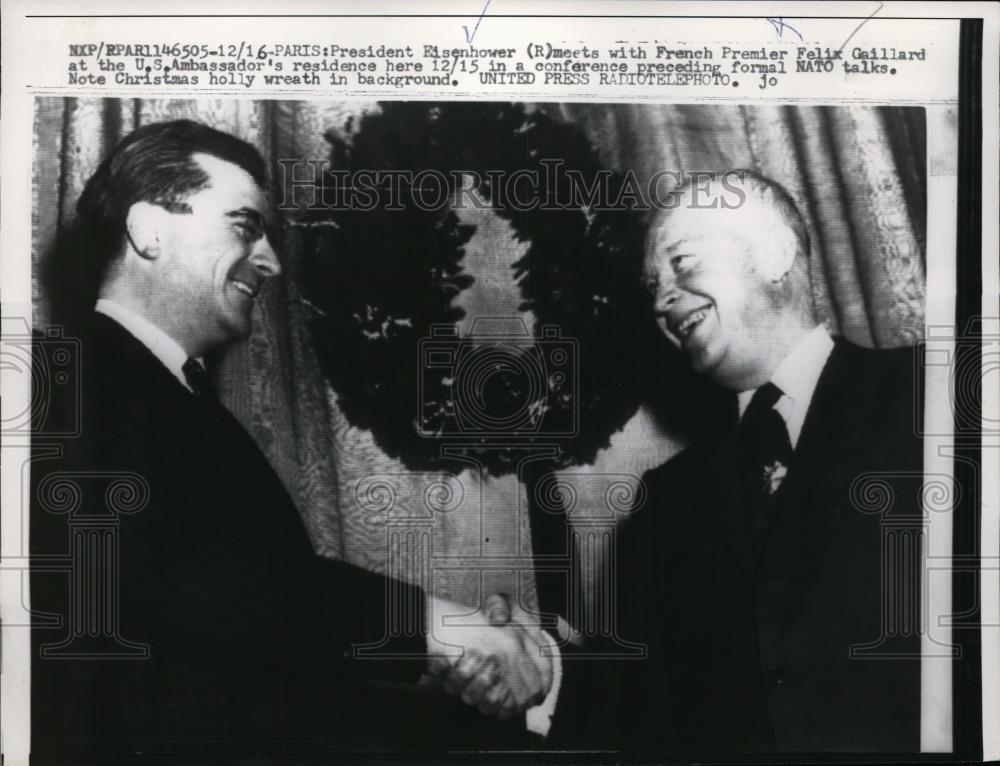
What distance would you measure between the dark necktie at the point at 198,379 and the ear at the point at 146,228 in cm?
42

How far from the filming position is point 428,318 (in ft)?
10.9

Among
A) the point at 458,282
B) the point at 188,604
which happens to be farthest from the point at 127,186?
the point at 188,604

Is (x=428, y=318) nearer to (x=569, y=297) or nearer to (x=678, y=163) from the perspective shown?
(x=569, y=297)

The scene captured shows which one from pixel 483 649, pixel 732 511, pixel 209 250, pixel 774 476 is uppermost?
pixel 209 250

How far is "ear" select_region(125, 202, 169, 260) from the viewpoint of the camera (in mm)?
3340

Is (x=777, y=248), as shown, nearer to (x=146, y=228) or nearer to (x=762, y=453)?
(x=762, y=453)

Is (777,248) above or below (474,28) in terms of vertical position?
below

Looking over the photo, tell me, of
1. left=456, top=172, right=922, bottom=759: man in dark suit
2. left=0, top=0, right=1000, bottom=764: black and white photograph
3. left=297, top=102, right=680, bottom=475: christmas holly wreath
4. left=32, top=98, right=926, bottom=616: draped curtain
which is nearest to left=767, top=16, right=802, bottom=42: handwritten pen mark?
left=0, top=0, right=1000, bottom=764: black and white photograph

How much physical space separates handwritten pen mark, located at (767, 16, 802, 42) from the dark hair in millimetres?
1950

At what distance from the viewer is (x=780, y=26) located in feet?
11.0

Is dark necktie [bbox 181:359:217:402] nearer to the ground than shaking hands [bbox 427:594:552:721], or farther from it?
farther from it

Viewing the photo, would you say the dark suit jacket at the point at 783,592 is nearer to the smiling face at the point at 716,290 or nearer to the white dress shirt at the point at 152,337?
the smiling face at the point at 716,290

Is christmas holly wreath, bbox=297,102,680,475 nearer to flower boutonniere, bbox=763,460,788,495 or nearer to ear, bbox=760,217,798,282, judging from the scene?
ear, bbox=760,217,798,282

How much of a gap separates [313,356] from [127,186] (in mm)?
928
